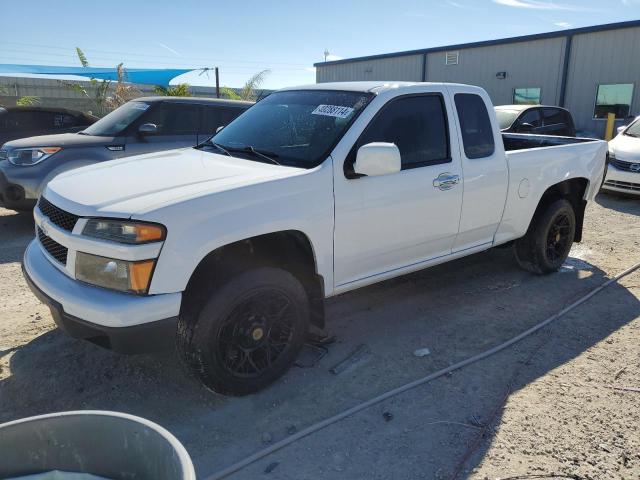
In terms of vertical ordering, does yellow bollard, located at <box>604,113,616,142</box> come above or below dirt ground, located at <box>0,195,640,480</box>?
above

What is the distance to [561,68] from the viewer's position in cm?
1884

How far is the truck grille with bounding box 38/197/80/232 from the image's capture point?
2896mm

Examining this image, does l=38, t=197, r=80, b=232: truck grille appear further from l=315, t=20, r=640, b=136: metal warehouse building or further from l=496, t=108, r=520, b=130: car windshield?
l=315, t=20, r=640, b=136: metal warehouse building

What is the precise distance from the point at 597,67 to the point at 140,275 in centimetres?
1927

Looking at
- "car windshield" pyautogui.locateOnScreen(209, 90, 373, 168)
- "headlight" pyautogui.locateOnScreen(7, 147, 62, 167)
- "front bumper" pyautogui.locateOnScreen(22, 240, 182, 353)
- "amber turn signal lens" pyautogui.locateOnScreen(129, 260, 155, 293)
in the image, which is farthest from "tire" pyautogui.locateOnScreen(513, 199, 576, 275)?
"headlight" pyautogui.locateOnScreen(7, 147, 62, 167)

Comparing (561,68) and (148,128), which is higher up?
(561,68)

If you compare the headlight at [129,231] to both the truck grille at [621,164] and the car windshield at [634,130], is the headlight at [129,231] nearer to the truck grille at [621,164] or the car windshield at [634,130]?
the truck grille at [621,164]

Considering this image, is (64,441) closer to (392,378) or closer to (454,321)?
(392,378)

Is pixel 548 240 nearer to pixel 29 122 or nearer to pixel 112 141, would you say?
pixel 112 141

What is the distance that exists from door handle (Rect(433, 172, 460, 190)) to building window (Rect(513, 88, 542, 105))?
1776cm

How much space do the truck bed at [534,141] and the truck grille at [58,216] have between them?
15.2ft

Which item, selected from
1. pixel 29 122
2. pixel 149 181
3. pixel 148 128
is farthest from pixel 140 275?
pixel 29 122

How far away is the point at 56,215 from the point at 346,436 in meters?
2.06

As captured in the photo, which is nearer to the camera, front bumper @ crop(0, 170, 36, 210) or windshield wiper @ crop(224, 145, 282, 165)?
windshield wiper @ crop(224, 145, 282, 165)
